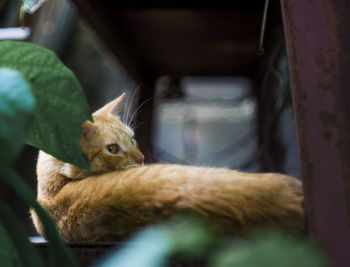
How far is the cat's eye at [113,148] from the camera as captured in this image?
71 cm

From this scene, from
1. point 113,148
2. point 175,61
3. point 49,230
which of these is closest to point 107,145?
point 113,148

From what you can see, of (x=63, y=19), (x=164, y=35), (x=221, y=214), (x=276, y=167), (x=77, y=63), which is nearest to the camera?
(x=221, y=214)

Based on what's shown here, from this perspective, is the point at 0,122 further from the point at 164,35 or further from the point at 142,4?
the point at 164,35

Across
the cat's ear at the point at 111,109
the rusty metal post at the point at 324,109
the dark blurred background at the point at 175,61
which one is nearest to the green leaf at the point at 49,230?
the rusty metal post at the point at 324,109

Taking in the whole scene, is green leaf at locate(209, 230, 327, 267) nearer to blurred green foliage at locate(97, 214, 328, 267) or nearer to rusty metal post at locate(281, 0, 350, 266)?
blurred green foliage at locate(97, 214, 328, 267)

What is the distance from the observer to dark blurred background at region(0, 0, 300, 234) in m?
1.12

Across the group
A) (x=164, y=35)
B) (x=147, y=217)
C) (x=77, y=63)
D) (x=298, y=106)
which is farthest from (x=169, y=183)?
(x=77, y=63)

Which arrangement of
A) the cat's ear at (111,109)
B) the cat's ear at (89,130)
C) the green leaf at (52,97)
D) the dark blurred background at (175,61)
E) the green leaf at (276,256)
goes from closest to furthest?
1. the green leaf at (276,256)
2. the green leaf at (52,97)
3. the cat's ear at (89,130)
4. the cat's ear at (111,109)
5. the dark blurred background at (175,61)

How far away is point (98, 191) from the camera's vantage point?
485mm

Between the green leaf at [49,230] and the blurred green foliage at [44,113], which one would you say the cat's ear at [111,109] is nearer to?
the blurred green foliage at [44,113]

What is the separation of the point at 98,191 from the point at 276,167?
120 cm

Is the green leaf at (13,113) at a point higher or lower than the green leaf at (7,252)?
higher

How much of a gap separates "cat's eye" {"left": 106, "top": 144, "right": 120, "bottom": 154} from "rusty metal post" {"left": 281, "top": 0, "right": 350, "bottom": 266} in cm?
38

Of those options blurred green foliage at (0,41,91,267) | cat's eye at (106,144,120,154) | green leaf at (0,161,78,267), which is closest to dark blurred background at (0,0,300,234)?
cat's eye at (106,144,120,154)
